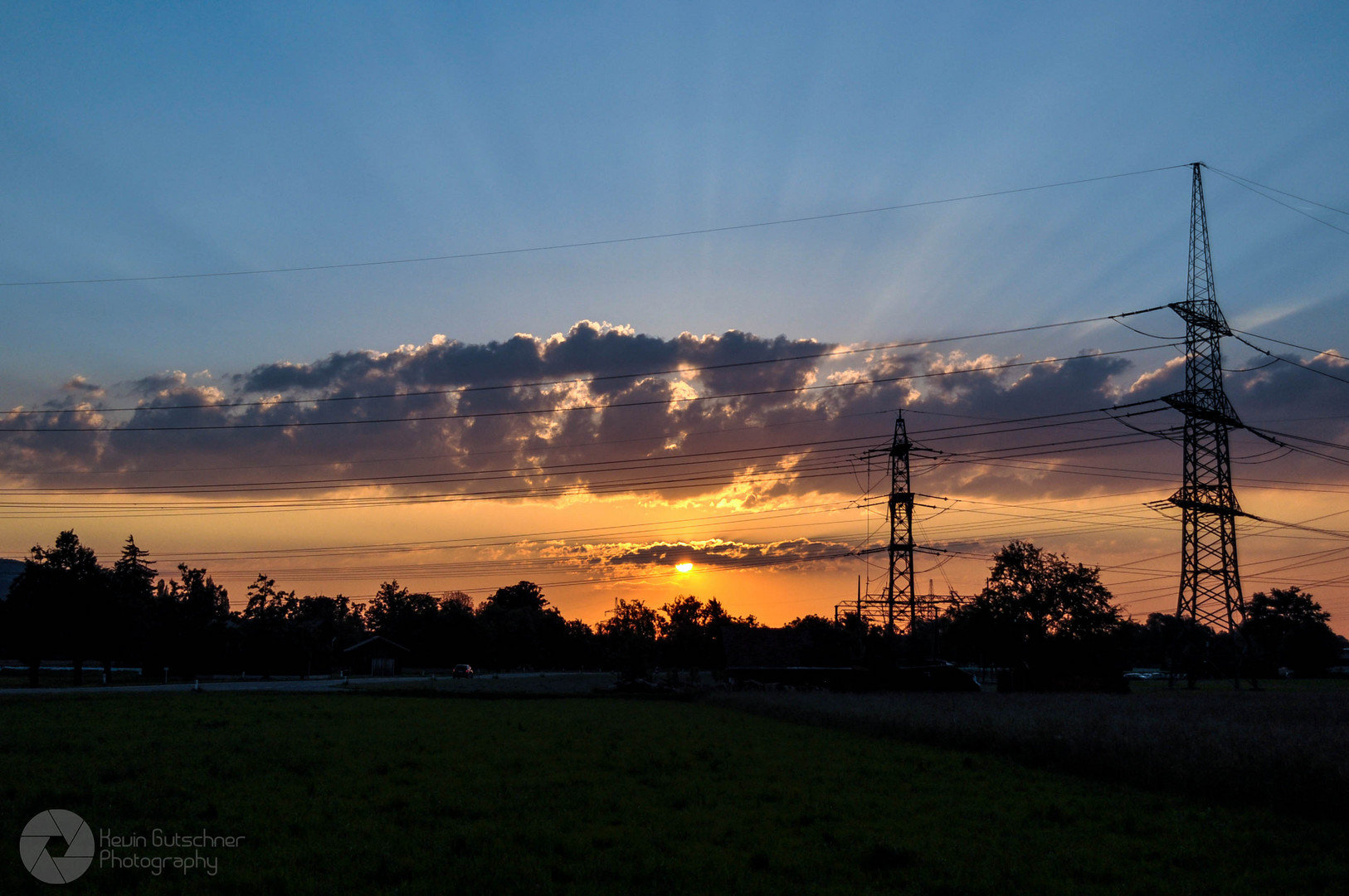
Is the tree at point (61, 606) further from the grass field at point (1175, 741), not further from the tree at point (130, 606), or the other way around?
the grass field at point (1175, 741)

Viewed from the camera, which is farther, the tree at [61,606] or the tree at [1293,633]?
the tree at [1293,633]

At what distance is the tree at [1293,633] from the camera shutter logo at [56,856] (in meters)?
135

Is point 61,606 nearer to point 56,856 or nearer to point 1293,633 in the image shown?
point 56,856

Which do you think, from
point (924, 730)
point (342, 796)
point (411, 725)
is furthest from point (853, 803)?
point (411, 725)

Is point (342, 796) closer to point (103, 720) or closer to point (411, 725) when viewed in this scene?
point (411, 725)

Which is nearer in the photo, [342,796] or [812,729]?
[342,796]

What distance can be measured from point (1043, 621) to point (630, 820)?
207ft

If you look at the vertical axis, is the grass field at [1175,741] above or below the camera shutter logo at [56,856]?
above

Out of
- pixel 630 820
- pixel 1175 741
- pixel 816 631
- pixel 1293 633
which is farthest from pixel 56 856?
pixel 1293 633

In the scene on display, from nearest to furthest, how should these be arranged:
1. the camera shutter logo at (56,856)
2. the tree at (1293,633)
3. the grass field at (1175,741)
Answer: the camera shutter logo at (56,856), the grass field at (1175,741), the tree at (1293,633)

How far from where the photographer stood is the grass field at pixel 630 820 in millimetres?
11695

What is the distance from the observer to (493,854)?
1269 centimetres

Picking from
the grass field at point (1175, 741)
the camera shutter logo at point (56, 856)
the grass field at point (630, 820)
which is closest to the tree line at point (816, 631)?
the grass field at point (1175, 741)

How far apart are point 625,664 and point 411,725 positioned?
1782 inches
